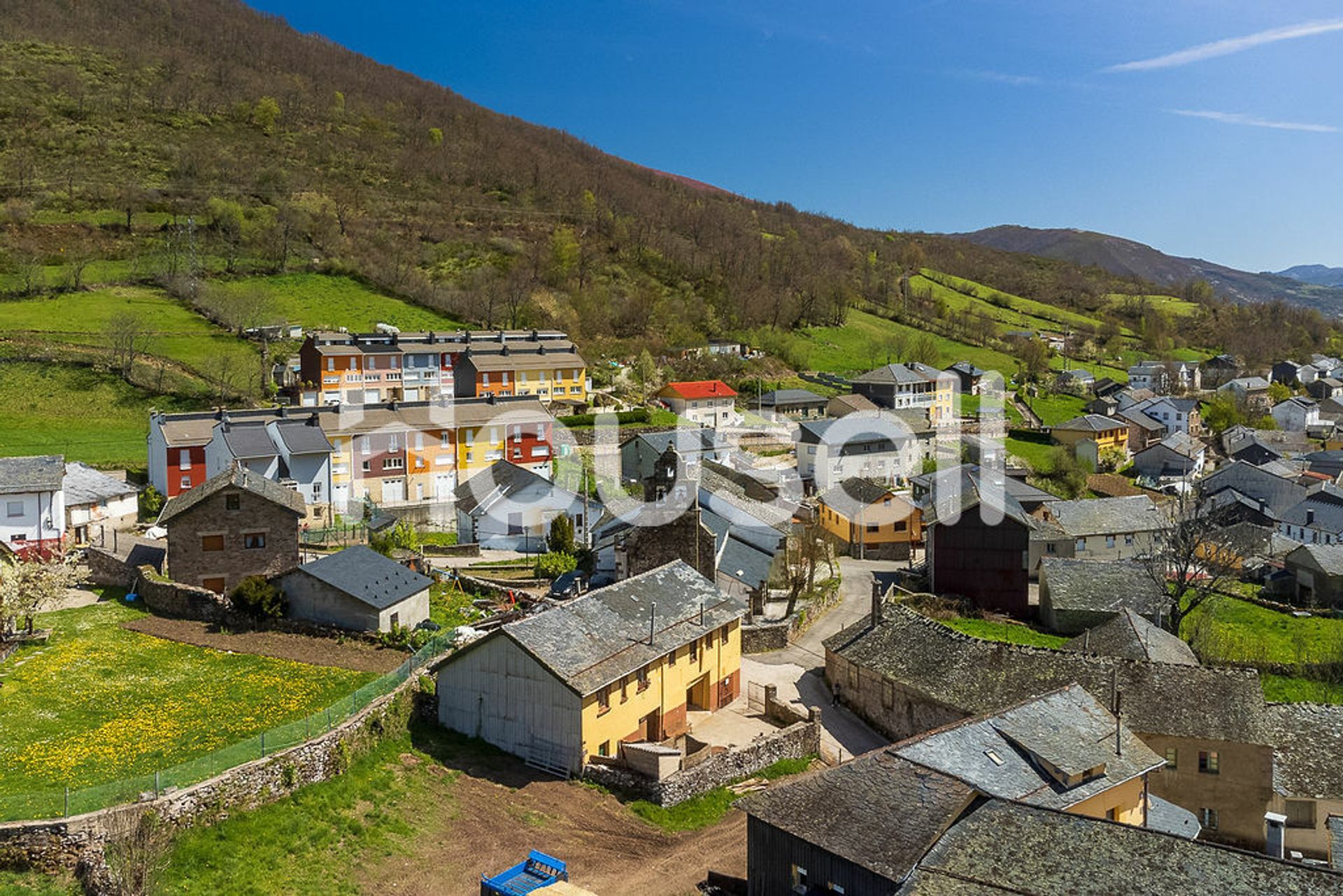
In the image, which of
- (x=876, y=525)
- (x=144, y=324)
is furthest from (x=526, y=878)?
(x=144, y=324)

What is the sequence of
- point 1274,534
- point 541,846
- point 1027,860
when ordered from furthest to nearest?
point 1274,534
point 541,846
point 1027,860

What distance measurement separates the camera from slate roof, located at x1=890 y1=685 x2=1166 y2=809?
18969 millimetres

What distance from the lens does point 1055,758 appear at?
65.9 ft

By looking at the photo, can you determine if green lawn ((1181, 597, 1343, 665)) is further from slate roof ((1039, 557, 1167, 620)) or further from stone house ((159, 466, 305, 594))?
stone house ((159, 466, 305, 594))

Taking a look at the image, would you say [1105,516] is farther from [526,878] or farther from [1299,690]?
[526,878]

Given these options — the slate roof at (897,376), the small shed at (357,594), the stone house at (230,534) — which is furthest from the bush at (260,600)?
the slate roof at (897,376)

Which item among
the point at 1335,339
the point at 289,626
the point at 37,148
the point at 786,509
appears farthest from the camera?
the point at 1335,339

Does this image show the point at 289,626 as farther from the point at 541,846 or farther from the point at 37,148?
the point at 37,148

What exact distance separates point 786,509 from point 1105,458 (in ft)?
156

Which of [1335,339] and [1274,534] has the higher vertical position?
[1335,339]

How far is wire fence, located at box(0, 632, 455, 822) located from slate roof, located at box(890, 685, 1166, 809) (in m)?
12.4

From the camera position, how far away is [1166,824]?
21.9 meters

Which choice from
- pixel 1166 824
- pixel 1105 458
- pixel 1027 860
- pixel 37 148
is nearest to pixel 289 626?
pixel 1027 860

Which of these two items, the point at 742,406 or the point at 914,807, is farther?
the point at 742,406
